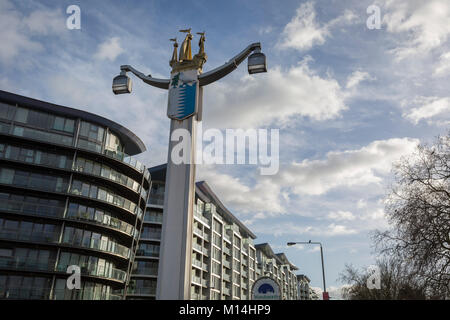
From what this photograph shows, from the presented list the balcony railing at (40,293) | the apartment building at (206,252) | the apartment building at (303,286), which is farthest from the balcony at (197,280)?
the apartment building at (303,286)

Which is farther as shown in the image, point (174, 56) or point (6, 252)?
point (6, 252)

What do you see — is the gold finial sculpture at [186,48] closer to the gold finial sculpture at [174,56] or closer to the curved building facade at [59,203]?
the gold finial sculpture at [174,56]

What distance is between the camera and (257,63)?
44.9 feet

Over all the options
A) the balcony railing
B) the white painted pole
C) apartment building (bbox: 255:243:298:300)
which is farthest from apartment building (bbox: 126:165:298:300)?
the white painted pole

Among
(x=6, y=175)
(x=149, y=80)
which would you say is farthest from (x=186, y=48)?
(x=6, y=175)

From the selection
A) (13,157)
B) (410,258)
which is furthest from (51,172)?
(410,258)

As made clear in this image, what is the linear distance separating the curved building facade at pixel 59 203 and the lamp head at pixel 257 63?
3194cm

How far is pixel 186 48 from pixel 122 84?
9.65 ft

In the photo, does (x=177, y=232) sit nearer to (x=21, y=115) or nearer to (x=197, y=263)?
(x=21, y=115)

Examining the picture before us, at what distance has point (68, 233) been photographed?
4044cm

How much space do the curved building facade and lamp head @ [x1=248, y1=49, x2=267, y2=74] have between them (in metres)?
31.9

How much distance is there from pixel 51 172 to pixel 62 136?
163 inches

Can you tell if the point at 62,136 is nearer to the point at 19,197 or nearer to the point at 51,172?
the point at 51,172

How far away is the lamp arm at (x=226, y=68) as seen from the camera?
46.2 feet
